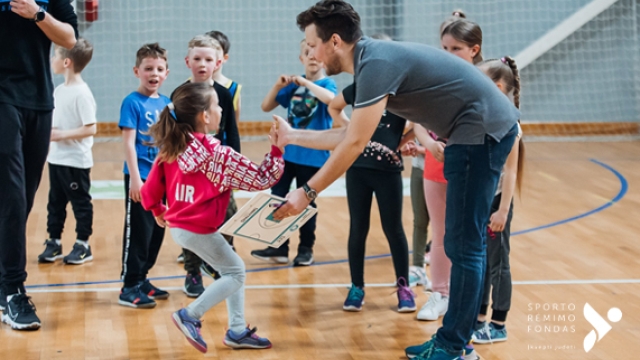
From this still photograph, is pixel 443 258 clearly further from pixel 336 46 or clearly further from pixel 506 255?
pixel 336 46

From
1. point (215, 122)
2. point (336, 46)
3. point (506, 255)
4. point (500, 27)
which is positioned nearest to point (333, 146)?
point (336, 46)

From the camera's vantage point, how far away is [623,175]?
6.73 meters

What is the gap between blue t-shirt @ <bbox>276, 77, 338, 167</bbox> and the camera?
13.9ft

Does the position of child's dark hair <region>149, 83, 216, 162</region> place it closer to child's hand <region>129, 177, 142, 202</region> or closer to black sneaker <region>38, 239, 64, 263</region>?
child's hand <region>129, 177, 142, 202</region>

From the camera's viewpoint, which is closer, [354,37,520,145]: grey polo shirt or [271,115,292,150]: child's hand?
[354,37,520,145]: grey polo shirt

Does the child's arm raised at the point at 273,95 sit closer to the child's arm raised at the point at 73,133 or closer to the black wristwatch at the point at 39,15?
the child's arm raised at the point at 73,133

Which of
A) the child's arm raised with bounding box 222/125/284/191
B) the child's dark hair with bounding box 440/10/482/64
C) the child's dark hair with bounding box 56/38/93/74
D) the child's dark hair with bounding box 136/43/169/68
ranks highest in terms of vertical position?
the child's dark hair with bounding box 440/10/482/64

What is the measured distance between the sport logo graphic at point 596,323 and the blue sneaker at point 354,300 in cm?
96

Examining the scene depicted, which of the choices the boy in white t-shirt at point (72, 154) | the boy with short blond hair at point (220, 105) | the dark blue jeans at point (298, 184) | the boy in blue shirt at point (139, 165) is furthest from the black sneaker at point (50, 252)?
the dark blue jeans at point (298, 184)

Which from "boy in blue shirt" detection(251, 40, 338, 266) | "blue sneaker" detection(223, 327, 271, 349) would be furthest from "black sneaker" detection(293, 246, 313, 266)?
"blue sneaker" detection(223, 327, 271, 349)

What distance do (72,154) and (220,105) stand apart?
42.3 inches

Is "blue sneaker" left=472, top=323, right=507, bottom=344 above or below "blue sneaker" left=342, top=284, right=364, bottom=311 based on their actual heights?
above

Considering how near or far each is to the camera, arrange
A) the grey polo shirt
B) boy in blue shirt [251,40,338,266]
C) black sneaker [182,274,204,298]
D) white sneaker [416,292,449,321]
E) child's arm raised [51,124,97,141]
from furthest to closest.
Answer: child's arm raised [51,124,97,141] → boy in blue shirt [251,40,338,266] → black sneaker [182,274,204,298] → white sneaker [416,292,449,321] → the grey polo shirt

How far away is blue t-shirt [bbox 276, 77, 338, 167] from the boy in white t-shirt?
40.9 inches
